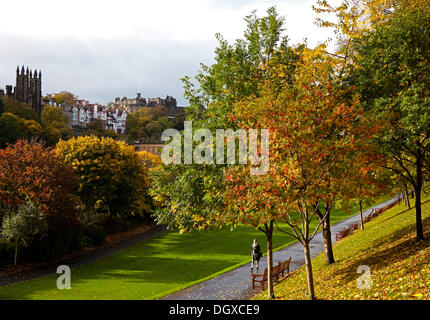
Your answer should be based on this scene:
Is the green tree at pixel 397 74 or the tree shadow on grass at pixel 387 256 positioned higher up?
the green tree at pixel 397 74

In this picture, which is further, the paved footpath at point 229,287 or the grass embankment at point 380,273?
the paved footpath at point 229,287

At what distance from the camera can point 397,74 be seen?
15.0m

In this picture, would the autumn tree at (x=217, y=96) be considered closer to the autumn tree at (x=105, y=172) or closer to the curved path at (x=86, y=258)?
the curved path at (x=86, y=258)

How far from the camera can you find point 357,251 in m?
20.2

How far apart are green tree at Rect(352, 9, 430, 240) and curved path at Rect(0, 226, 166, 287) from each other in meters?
21.8

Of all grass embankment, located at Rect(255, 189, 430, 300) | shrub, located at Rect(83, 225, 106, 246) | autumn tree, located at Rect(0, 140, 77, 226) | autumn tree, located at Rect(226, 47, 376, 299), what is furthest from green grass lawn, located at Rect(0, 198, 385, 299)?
autumn tree, located at Rect(226, 47, 376, 299)

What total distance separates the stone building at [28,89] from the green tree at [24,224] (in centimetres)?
11486

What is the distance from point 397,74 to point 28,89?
14021cm

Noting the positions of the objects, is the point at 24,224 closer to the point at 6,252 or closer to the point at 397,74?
the point at 6,252

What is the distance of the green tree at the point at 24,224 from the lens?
992 inches

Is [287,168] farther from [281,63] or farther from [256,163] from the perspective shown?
[281,63]

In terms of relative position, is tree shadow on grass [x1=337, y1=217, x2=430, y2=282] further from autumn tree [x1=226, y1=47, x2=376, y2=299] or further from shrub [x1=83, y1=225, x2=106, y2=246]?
shrub [x1=83, y1=225, x2=106, y2=246]

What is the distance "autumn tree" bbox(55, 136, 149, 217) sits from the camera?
38.0 m

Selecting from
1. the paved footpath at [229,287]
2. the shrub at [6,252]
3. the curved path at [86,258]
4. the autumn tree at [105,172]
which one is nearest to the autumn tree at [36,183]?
the shrub at [6,252]
